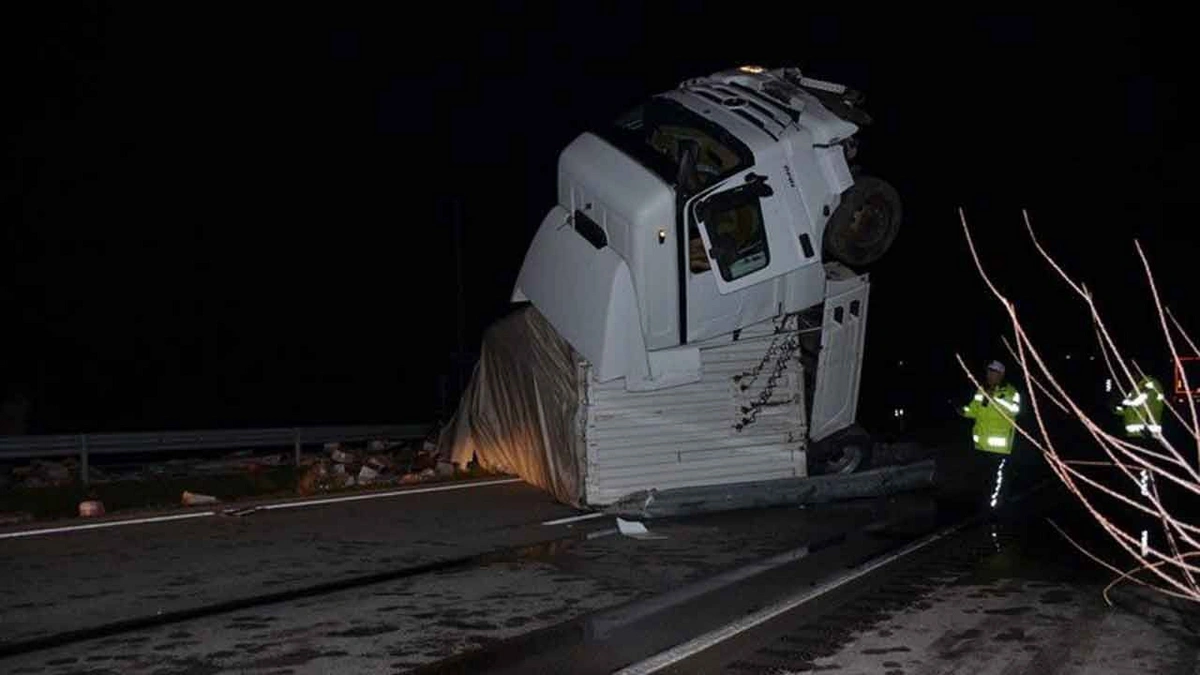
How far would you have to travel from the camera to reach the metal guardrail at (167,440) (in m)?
13.1

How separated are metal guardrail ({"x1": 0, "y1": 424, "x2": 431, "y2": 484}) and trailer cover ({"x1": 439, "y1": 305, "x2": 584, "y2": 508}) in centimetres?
140

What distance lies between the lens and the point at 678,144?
11.7 metres

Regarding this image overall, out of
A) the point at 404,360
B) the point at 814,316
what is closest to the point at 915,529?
the point at 814,316

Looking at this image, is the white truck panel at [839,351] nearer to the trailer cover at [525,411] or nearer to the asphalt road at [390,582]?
the asphalt road at [390,582]

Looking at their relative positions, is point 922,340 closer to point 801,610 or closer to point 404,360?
point 404,360

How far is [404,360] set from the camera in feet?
131

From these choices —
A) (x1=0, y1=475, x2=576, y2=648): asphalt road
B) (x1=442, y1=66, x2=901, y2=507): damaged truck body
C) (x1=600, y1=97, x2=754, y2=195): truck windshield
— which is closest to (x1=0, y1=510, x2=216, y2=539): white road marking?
(x1=0, y1=475, x2=576, y2=648): asphalt road

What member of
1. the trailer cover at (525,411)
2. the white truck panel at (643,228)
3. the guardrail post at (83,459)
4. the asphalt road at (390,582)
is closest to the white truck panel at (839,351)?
the asphalt road at (390,582)

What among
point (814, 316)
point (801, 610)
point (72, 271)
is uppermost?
point (72, 271)

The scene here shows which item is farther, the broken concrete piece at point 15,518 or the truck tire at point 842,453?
the truck tire at point 842,453

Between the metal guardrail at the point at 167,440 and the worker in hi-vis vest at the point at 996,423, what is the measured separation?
7.58 metres

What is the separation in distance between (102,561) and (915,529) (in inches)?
266

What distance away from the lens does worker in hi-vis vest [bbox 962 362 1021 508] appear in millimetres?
12742

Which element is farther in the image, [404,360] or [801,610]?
[404,360]
